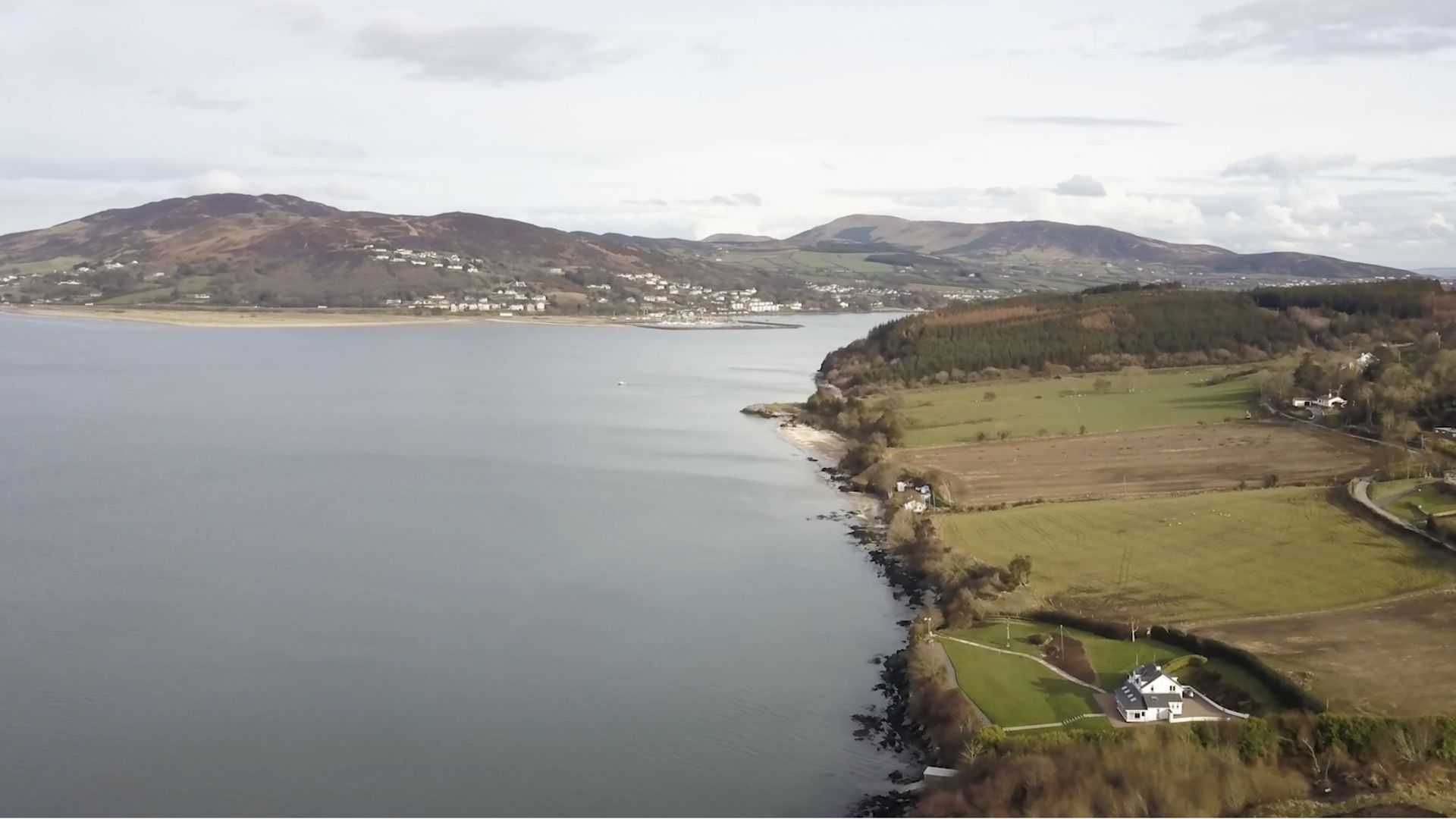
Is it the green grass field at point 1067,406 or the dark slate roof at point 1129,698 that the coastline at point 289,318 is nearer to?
the green grass field at point 1067,406

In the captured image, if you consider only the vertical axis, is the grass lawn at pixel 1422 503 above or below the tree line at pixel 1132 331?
below

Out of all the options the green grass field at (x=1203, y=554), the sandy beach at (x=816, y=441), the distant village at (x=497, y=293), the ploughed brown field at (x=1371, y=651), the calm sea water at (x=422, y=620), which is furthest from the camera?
the distant village at (x=497, y=293)

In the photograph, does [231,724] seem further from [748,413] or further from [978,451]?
[748,413]

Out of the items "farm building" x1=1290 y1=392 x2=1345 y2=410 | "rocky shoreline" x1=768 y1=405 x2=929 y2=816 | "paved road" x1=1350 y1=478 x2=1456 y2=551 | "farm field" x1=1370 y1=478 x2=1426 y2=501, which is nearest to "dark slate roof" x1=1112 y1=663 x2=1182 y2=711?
"rocky shoreline" x1=768 y1=405 x2=929 y2=816

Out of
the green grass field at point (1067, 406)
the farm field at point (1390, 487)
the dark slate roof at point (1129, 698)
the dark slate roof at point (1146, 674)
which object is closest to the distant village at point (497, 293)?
the green grass field at point (1067, 406)

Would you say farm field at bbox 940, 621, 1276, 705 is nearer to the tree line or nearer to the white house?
the white house

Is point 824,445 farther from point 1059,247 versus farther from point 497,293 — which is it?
point 1059,247

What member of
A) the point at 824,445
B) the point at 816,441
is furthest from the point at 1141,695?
the point at 816,441
